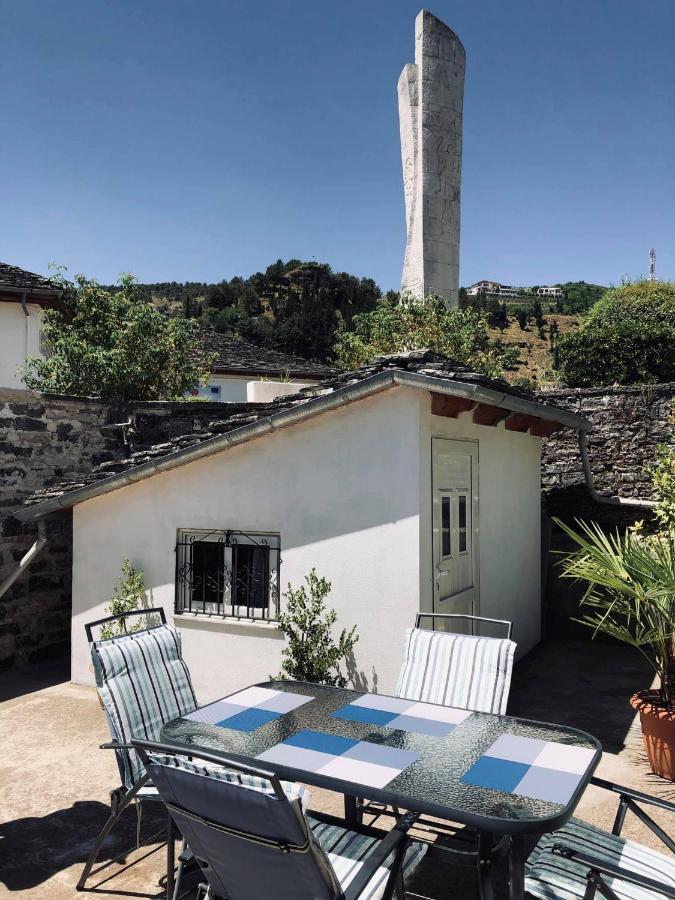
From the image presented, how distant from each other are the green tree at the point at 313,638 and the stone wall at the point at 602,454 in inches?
181

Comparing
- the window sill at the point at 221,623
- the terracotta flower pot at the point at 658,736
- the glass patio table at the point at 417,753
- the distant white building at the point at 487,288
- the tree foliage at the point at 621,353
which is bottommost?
the terracotta flower pot at the point at 658,736

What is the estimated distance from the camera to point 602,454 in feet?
36.8

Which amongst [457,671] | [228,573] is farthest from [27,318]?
[457,671]

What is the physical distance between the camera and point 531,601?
906 centimetres

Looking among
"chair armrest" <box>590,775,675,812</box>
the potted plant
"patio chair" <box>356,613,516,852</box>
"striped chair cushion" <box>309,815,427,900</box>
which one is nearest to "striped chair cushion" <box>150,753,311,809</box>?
"striped chair cushion" <box>309,815,427,900</box>

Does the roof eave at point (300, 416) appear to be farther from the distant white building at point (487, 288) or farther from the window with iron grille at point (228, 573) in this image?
the distant white building at point (487, 288)

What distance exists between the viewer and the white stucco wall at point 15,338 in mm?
15438

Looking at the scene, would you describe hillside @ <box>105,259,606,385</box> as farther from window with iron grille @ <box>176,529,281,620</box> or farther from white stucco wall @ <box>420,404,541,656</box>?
window with iron grille @ <box>176,529,281,620</box>

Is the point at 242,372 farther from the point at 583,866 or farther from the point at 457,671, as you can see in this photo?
the point at 583,866

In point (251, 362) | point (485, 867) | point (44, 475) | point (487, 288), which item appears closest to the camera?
point (485, 867)

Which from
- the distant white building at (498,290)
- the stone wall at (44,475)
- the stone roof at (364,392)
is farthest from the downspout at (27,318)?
the distant white building at (498,290)

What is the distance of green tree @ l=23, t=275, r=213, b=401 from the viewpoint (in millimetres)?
13617

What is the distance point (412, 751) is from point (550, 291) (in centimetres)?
5220

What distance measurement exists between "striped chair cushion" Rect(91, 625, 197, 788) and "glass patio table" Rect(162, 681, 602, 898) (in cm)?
66
